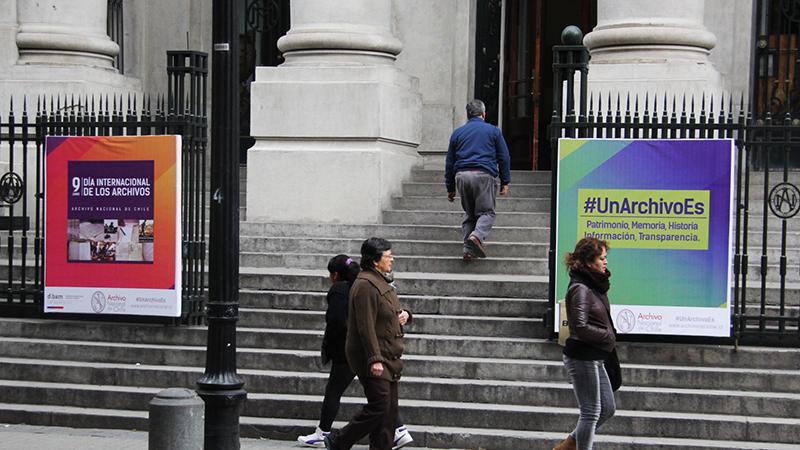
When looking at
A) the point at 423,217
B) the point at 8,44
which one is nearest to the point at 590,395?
the point at 423,217

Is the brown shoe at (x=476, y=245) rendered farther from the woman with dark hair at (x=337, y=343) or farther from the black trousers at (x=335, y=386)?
the black trousers at (x=335, y=386)

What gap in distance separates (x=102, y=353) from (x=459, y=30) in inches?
284

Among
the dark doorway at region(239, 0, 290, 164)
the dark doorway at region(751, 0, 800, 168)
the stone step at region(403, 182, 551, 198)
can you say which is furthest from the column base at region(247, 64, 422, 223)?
the dark doorway at region(751, 0, 800, 168)

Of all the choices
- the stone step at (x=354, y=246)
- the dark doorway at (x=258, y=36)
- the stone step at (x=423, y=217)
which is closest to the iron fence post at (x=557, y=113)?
the stone step at (x=354, y=246)

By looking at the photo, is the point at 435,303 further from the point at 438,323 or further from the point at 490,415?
the point at 490,415

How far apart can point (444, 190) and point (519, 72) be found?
3.91 metres

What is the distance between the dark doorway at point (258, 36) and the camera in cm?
1925

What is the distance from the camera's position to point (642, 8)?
14.4 meters

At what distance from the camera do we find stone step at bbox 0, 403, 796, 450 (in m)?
10.3

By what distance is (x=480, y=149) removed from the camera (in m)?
13.3

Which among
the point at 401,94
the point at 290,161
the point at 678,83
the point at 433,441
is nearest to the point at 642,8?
the point at 678,83

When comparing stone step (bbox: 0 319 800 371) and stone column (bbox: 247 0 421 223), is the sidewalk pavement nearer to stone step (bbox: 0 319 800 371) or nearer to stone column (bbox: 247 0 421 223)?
stone step (bbox: 0 319 800 371)

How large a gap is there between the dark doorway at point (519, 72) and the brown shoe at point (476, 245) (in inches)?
210

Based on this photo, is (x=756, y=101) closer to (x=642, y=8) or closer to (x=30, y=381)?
(x=642, y=8)
